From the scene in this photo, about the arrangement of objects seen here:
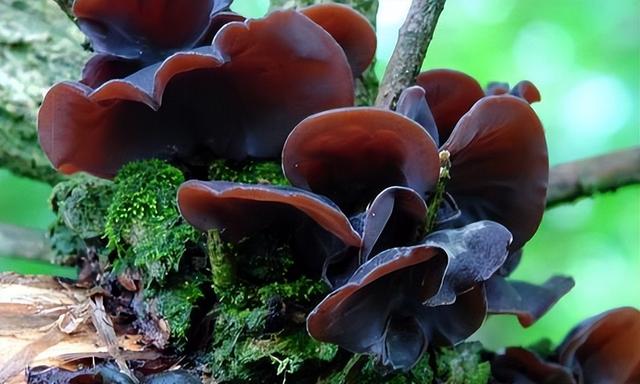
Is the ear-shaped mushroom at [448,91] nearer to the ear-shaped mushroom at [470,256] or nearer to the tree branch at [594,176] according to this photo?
the ear-shaped mushroom at [470,256]

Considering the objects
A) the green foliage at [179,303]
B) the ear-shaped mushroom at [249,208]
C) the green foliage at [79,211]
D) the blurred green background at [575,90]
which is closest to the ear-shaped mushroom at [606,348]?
the ear-shaped mushroom at [249,208]

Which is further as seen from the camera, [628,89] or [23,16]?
[628,89]

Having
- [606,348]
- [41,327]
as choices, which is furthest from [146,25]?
[606,348]

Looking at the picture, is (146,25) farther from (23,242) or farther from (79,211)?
(23,242)

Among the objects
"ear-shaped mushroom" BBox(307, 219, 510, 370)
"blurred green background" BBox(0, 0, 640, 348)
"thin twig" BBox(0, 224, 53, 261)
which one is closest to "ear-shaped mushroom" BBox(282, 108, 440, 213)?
"ear-shaped mushroom" BBox(307, 219, 510, 370)

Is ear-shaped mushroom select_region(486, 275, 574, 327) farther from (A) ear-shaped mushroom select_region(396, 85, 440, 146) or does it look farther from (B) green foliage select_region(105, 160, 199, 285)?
(B) green foliage select_region(105, 160, 199, 285)

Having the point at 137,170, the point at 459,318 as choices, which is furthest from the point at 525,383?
the point at 137,170

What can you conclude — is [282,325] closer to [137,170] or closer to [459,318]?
[459,318]

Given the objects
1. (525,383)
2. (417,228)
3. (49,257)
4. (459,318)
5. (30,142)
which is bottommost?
(49,257)
